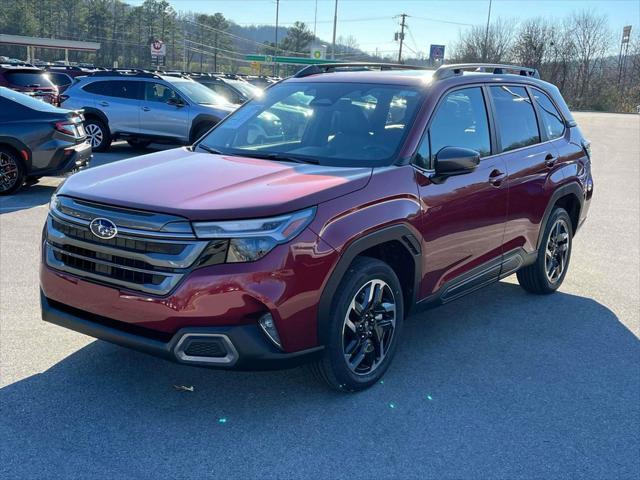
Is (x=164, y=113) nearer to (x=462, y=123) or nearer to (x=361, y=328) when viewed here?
(x=462, y=123)

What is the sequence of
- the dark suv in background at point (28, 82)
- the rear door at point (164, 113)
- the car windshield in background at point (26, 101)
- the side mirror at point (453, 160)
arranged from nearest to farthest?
the side mirror at point (453, 160) → the car windshield in background at point (26, 101) → the rear door at point (164, 113) → the dark suv in background at point (28, 82)

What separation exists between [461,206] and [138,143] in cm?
1310

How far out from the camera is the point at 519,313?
5.65 metres

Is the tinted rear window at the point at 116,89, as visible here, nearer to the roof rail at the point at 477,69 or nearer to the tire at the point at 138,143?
the tire at the point at 138,143

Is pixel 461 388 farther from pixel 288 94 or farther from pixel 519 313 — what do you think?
pixel 288 94

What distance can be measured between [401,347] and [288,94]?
6.88ft

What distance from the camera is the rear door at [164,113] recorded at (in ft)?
49.6

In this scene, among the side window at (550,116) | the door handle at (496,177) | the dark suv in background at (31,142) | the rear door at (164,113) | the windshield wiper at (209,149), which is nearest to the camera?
the windshield wiper at (209,149)

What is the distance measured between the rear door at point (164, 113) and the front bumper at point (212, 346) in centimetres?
1220

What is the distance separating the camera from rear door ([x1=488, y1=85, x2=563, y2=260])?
5.14 m

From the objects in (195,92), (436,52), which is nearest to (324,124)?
(195,92)

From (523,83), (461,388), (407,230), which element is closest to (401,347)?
(461,388)

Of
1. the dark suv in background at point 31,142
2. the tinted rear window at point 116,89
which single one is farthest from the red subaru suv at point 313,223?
the tinted rear window at point 116,89

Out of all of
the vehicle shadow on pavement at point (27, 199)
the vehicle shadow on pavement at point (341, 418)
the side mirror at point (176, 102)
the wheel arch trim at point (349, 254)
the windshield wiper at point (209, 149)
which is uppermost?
the side mirror at point (176, 102)
